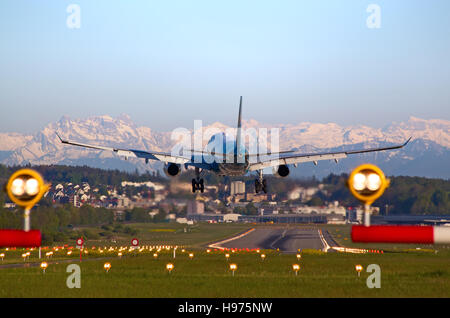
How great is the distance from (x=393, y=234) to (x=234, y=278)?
88967mm

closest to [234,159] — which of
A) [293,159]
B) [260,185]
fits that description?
[260,185]

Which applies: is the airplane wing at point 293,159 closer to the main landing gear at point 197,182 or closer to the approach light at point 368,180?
the main landing gear at point 197,182

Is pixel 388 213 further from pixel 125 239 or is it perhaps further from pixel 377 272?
pixel 125 239

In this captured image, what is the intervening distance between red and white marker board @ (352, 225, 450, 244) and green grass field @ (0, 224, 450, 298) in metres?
69.0

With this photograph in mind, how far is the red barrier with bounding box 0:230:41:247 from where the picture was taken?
1166cm

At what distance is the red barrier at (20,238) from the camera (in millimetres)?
11664

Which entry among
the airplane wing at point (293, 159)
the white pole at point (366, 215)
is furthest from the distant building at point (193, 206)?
the white pole at point (366, 215)

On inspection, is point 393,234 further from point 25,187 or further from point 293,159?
point 293,159

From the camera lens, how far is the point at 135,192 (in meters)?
Answer: 101

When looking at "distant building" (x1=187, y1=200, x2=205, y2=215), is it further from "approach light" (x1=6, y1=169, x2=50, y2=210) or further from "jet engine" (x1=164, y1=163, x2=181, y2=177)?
"approach light" (x1=6, y1=169, x2=50, y2=210)

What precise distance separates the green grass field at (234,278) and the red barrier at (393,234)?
2717 inches

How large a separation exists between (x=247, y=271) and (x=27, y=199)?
10263 cm
